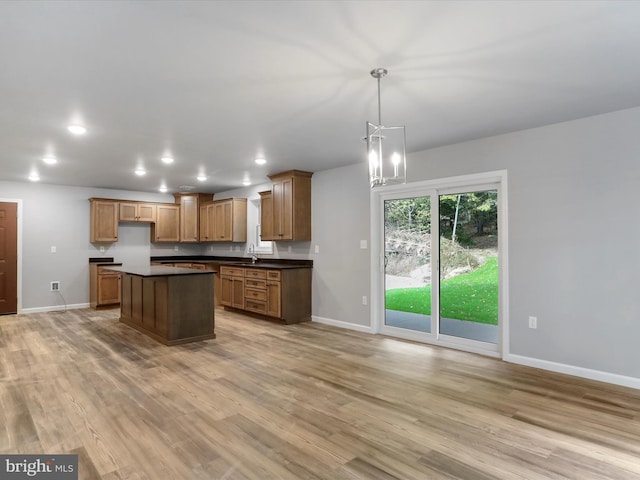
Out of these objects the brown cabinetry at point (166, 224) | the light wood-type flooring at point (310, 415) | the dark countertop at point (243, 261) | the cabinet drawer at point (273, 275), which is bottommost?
the light wood-type flooring at point (310, 415)

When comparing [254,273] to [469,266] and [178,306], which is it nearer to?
[178,306]

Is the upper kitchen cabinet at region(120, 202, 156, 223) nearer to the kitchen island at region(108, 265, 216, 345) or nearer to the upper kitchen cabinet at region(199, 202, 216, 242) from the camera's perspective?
the upper kitchen cabinet at region(199, 202, 216, 242)

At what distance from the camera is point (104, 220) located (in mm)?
7699

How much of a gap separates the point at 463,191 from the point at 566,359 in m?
2.08

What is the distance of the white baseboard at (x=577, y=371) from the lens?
11.0 ft

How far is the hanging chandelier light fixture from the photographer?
106 inches

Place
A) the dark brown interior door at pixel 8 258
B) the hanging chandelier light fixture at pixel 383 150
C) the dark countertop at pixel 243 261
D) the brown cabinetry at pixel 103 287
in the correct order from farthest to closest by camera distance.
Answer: the brown cabinetry at pixel 103 287
the dark brown interior door at pixel 8 258
the dark countertop at pixel 243 261
the hanging chandelier light fixture at pixel 383 150

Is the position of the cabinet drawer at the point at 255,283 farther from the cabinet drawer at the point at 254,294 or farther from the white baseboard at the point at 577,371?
the white baseboard at the point at 577,371

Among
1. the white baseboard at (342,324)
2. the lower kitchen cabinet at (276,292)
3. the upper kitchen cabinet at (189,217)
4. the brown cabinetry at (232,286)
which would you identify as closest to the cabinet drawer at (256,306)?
the lower kitchen cabinet at (276,292)

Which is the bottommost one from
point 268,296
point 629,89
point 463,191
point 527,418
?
point 527,418

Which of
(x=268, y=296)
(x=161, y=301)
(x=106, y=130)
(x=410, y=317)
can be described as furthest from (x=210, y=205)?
(x=410, y=317)

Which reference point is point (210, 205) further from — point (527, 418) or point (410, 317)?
point (527, 418)

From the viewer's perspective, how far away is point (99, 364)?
4000 millimetres

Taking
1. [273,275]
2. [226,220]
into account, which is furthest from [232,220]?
[273,275]
